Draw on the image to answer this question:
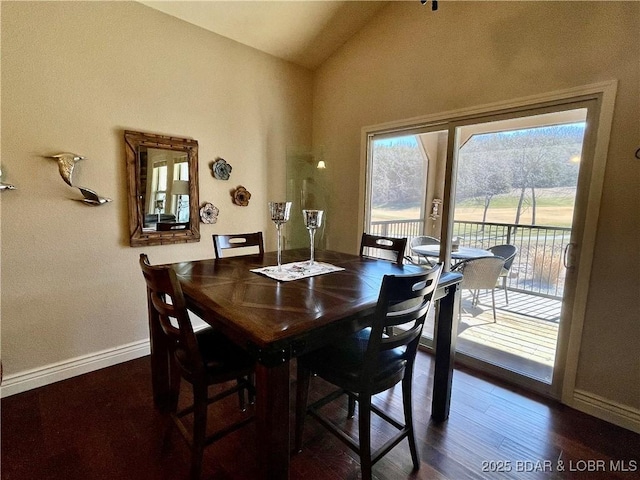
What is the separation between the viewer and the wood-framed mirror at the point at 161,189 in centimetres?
246

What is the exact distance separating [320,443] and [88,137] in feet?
8.39

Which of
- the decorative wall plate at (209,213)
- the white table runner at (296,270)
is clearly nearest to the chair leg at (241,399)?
the white table runner at (296,270)

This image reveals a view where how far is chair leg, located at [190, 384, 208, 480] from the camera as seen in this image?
137 centimetres

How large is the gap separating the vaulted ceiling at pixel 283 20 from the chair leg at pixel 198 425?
2801 millimetres

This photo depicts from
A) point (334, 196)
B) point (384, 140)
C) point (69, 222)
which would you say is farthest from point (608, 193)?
point (69, 222)

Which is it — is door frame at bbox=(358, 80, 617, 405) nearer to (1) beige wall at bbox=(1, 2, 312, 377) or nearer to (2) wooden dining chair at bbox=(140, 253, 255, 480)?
(2) wooden dining chair at bbox=(140, 253, 255, 480)

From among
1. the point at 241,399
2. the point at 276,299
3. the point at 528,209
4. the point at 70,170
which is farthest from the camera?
the point at 528,209

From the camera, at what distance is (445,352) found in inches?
73.4

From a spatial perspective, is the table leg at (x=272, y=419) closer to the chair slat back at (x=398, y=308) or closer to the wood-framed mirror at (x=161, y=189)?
the chair slat back at (x=398, y=308)

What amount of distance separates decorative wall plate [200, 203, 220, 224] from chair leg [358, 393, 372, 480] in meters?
2.16

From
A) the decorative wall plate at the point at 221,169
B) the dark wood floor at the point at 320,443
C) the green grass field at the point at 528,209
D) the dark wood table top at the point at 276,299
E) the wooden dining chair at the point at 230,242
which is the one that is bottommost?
the dark wood floor at the point at 320,443

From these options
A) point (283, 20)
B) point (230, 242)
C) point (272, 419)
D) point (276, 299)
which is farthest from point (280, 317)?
point (283, 20)

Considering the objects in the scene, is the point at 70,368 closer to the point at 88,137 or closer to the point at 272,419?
the point at 88,137

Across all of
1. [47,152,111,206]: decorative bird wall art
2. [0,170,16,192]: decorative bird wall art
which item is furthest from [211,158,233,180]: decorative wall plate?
[0,170,16,192]: decorative bird wall art
